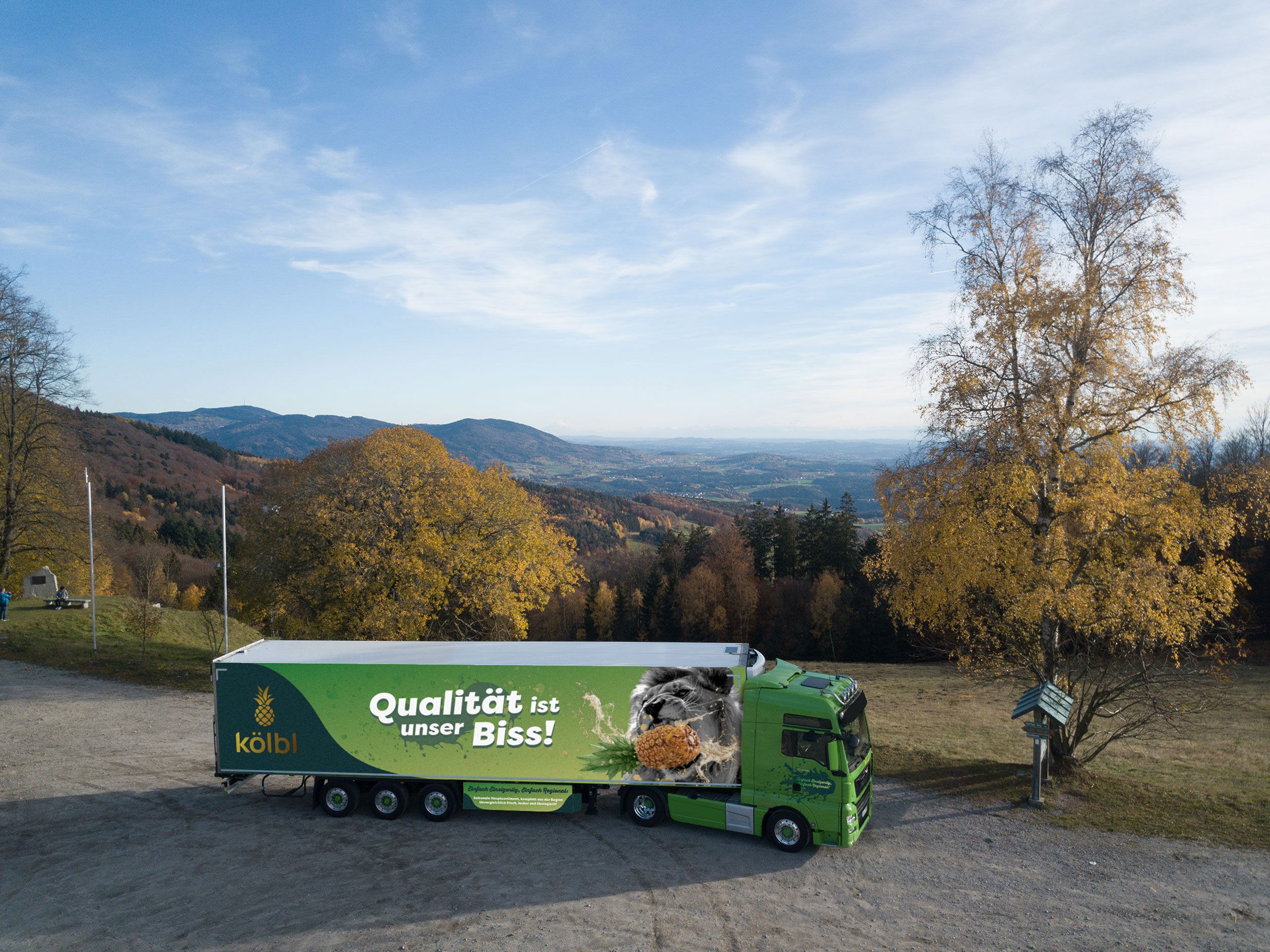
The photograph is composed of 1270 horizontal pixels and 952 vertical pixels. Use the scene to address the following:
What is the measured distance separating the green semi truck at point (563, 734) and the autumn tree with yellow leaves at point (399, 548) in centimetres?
1111

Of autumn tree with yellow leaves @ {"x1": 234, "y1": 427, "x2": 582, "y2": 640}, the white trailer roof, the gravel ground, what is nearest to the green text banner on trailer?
the white trailer roof

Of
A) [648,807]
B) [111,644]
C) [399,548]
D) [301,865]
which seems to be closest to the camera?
[301,865]

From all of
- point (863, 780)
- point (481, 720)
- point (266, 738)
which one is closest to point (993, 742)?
point (863, 780)

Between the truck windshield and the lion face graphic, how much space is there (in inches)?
74.0

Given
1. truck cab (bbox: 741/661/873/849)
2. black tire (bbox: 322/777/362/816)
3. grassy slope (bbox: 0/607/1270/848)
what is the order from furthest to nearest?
1. grassy slope (bbox: 0/607/1270/848)
2. black tire (bbox: 322/777/362/816)
3. truck cab (bbox: 741/661/873/849)

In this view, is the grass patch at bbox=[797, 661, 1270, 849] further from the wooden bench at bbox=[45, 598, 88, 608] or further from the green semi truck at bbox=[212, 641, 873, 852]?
the wooden bench at bbox=[45, 598, 88, 608]

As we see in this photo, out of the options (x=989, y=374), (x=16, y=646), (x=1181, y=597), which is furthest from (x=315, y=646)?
(x=16, y=646)

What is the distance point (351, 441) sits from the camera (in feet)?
98.0

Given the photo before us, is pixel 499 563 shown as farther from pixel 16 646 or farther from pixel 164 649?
pixel 16 646

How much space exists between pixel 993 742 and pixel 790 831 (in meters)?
10.4

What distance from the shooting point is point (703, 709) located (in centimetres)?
1248

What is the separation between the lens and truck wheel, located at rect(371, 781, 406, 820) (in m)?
13.2

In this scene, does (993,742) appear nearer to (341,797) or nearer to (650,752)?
(650,752)

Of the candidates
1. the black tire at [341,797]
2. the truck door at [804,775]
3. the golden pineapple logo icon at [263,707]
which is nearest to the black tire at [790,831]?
the truck door at [804,775]
